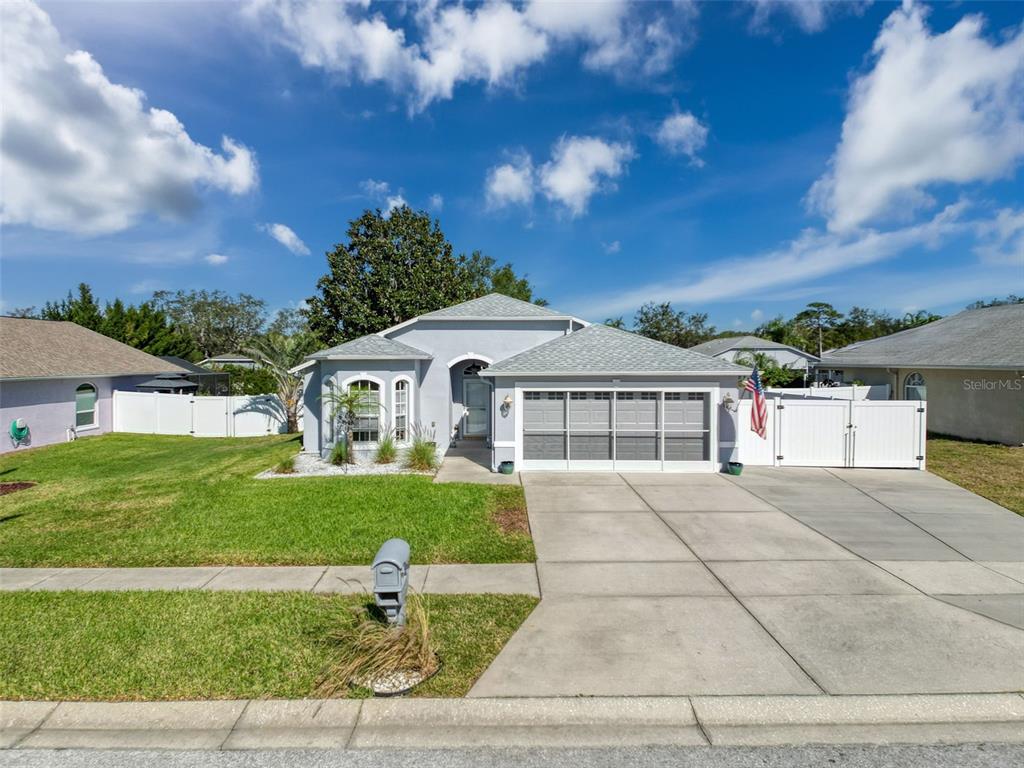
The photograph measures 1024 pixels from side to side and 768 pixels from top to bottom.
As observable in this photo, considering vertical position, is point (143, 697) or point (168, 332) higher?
point (168, 332)

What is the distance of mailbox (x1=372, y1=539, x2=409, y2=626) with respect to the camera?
4.46 metres

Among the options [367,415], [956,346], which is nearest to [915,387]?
[956,346]

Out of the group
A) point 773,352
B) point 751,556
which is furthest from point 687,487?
point 773,352

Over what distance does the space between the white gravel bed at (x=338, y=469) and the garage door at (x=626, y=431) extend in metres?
3.44

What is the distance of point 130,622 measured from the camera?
521 cm

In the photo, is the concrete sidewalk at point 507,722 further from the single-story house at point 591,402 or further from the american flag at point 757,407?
the american flag at point 757,407

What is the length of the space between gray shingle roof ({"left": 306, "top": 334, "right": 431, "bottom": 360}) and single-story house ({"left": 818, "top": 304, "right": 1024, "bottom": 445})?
716 inches

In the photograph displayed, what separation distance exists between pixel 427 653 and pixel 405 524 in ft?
13.1

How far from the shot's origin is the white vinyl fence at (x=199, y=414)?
20.5m

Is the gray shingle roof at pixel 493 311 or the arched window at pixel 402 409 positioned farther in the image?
the gray shingle roof at pixel 493 311

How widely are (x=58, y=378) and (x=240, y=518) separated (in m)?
15.4

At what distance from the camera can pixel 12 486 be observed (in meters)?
11.8

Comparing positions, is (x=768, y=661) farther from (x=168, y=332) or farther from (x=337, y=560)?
(x=168, y=332)

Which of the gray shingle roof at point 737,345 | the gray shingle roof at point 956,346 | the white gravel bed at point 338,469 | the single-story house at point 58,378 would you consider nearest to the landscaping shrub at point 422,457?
the white gravel bed at point 338,469
